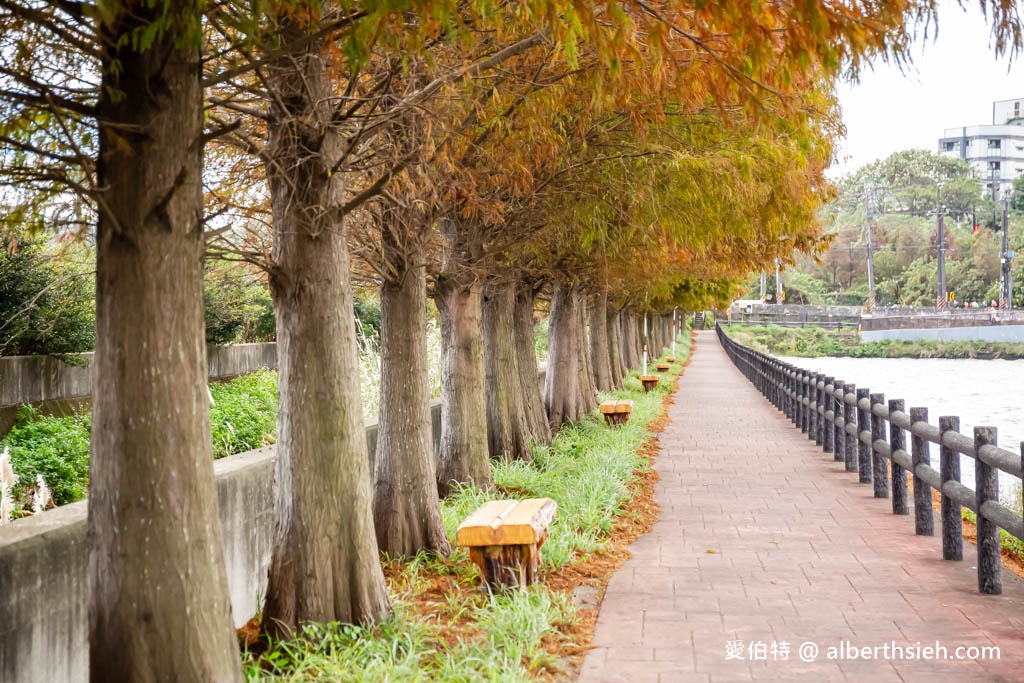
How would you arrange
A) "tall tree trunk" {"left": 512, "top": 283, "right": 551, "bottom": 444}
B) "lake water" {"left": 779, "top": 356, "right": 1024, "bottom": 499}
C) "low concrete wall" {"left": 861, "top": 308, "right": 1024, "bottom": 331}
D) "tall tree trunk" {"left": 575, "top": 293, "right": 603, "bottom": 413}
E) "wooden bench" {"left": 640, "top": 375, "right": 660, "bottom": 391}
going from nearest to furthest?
"tall tree trunk" {"left": 512, "top": 283, "right": 551, "bottom": 444} → "tall tree trunk" {"left": 575, "top": 293, "right": 603, "bottom": 413} → "lake water" {"left": 779, "top": 356, "right": 1024, "bottom": 499} → "wooden bench" {"left": 640, "top": 375, "right": 660, "bottom": 391} → "low concrete wall" {"left": 861, "top": 308, "right": 1024, "bottom": 331}

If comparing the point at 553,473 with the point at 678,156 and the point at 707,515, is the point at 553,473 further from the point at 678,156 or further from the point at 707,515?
the point at 678,156

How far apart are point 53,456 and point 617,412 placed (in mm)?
11287

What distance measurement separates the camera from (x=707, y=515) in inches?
415

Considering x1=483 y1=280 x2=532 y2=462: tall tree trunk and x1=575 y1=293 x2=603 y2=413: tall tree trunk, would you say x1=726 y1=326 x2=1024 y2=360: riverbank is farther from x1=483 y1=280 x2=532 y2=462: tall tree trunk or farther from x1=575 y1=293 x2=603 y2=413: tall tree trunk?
x1=483 y1=280 x2=532 y2=462: tall tree trunk

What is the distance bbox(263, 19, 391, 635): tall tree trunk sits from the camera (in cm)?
603

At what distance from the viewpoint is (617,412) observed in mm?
18281

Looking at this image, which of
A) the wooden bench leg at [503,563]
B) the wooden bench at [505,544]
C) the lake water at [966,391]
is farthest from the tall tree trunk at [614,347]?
the wooden bench leg at [503,563]

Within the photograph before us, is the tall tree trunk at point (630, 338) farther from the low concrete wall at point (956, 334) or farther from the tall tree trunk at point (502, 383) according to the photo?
the low concrete wall at point (956, 334)

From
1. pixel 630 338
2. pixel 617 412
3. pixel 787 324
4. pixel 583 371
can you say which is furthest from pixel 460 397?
pixel 787 324

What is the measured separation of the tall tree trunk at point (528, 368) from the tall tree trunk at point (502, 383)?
82cm

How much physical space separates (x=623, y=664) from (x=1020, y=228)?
105 metres

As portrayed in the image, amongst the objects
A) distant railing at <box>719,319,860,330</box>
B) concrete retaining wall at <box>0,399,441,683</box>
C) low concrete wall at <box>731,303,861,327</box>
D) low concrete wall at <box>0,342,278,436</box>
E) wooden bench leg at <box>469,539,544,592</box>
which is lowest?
distant railing at <box>719,319,860,330</box>

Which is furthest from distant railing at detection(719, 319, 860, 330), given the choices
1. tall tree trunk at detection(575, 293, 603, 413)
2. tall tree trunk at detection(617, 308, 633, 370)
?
tall tree trunk at detection(575, 293, 603, 413)

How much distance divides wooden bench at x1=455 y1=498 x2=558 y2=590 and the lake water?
9176 mm
